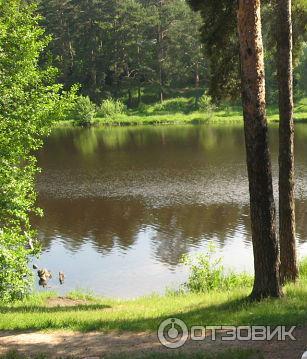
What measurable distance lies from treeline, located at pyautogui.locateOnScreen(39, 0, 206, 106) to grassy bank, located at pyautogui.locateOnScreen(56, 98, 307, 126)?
479 cm

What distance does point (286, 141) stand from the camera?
1266 centimetres

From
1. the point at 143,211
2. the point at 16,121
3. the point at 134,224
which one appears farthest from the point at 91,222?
A: the point at 16,121

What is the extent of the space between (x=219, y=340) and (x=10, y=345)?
4166mm

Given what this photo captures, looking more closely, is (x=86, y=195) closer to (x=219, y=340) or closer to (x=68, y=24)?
(x=219, y=340)

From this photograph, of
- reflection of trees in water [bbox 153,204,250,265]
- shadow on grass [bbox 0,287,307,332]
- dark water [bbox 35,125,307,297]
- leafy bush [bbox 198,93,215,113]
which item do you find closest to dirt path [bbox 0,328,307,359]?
shadow on grass [bbox 0,287,307,332]

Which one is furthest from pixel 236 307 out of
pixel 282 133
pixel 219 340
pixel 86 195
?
pixel 86 195

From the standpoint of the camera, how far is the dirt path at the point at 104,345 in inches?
310

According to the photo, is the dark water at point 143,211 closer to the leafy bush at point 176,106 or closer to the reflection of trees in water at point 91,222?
the reflection of trees in water at point 91,222

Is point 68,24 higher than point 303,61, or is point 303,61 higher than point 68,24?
point 68,24

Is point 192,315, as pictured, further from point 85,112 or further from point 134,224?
point 85,112

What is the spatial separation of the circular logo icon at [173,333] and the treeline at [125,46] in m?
85.8

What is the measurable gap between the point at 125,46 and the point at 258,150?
87.3 metres

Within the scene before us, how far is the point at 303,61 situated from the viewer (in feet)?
266

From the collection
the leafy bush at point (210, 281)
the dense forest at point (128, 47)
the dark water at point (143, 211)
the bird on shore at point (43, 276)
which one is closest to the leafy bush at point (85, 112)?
the dense forest at point (128, 47)
